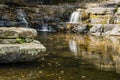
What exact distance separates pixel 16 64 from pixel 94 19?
25400mm

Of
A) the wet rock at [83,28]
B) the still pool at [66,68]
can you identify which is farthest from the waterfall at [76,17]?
the still pool at [66,68]

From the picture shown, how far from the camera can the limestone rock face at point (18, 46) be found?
11.5 metres

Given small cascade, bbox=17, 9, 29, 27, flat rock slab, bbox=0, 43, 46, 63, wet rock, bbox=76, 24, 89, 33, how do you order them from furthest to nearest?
small cascade, bbox=17, 9, 29, 27 → wet rock, bbox=76, 24, 89, 33 → flat rock slab, bbox=0, 43, 46, 63

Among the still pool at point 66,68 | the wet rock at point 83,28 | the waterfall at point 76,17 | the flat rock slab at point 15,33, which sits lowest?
the wet rock at point 83,28

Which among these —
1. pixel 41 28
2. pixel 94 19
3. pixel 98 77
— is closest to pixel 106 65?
pixel 98 77

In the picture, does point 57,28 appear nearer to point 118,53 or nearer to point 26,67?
point 118,53

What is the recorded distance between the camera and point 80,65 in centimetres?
1212

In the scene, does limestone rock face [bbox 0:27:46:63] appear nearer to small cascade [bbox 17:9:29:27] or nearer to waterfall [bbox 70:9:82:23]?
small cascade [bbox 17:9:29:27]

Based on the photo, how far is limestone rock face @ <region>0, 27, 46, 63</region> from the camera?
37.8 ft

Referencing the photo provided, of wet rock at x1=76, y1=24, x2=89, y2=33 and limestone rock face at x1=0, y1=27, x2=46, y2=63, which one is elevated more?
limestone rock face at x1=0, y1=27, x2=46, y2=63

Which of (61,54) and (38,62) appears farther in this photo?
(61,54)

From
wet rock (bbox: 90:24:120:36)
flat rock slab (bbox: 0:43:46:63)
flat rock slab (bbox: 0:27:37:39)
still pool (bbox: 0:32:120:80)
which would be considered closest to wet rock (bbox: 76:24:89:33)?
wet rock (bbox: 90:24:120:36)

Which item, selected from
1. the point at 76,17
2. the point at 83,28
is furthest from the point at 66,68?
the point at 76,17

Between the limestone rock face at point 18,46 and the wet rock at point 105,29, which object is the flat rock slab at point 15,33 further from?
the wet rock at point 105,29
